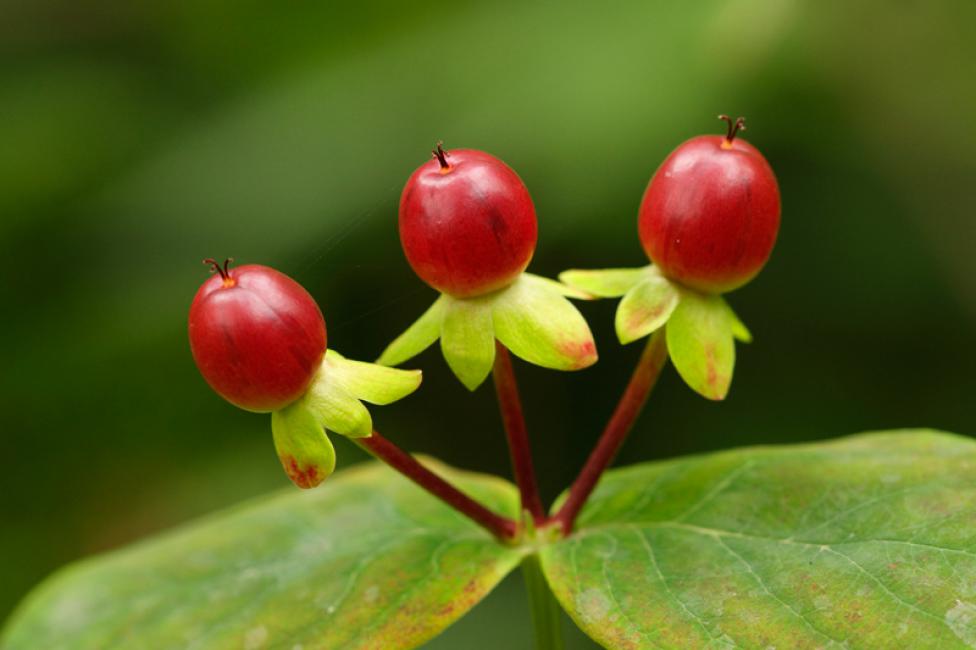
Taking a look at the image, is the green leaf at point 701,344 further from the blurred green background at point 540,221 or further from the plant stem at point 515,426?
the blurred green background at point 540,221

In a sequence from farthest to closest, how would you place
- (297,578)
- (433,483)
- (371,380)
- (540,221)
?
1. (540,221)
2. (297,578)
3. (433,483)
4. (371,380)

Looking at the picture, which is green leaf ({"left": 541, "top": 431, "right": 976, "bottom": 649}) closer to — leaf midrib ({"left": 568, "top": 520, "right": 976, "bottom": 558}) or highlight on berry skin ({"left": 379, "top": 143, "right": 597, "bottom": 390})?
leaf midrib ({"left": 568, "top": 520, "right": 976, "bottom": 558})

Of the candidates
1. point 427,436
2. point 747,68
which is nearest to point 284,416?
point 427,436

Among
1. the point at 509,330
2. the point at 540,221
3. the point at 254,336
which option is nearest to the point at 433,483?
the point at 509,330

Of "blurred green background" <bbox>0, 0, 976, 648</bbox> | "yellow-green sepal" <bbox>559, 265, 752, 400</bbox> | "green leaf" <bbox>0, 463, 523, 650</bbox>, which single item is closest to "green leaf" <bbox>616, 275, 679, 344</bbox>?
"yellow-green sepal" <bbox>559, 265, 752, 400</bbox>

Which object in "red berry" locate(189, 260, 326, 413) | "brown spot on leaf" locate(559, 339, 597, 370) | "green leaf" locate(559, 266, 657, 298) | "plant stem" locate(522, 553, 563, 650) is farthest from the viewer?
"plant stem" locate(522, 553, 563, 650)

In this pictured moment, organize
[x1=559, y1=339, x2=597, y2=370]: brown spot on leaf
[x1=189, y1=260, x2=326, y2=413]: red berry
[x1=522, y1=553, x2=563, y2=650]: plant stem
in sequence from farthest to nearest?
[x1=522, y1=553, x2=563, y2=650]: plant stem < [x1=559, y1=339, x2=597, y2=370]: brown spot on leaf < [x1=189, y1=260, x2=326, y2=413]: red berry

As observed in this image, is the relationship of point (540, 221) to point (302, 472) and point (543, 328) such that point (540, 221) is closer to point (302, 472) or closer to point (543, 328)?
point (543, 328)

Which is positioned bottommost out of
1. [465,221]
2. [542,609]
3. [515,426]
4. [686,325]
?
[542,609]
